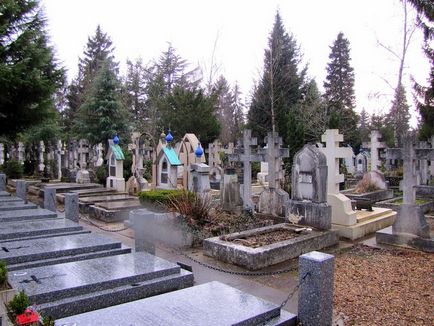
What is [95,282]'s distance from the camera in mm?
4723

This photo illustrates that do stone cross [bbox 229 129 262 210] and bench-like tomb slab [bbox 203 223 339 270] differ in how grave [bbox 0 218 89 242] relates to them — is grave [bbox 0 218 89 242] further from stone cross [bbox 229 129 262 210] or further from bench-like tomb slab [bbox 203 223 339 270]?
stone cross [bbox 229 129 262 210]

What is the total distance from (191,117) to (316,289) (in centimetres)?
2205

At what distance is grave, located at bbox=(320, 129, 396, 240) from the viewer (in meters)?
9.12


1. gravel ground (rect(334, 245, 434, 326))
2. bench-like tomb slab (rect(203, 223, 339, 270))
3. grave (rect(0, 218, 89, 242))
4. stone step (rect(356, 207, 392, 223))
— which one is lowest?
gravel ground (rect(334, 245, 434, 326))

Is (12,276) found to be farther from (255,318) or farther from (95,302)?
(255,318)

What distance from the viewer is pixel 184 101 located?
25844mm

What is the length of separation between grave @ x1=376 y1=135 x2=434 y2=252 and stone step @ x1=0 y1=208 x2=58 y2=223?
8.06 metres

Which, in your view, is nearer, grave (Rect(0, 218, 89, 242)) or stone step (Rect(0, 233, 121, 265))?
stone step (Rect(0, 233, 121, 265))

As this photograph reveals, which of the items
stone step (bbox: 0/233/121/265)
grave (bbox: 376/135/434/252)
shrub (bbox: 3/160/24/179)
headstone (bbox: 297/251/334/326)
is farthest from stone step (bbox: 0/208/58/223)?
shrub (bbox: 3/160/24/179)

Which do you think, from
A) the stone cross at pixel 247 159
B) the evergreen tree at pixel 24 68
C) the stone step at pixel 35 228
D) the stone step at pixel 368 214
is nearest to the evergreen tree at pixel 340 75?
the evergreen tree at pixel 24 68

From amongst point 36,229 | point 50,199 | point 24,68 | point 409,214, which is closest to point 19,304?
point 36,229

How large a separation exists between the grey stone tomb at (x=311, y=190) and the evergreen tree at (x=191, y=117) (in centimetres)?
1695

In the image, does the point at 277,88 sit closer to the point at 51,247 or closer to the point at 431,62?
the point at 431,62

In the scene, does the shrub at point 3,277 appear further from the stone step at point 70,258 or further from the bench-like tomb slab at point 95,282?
the stone step at point 70,258
